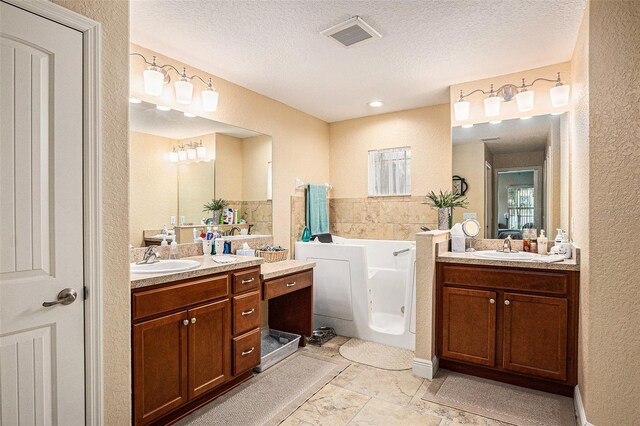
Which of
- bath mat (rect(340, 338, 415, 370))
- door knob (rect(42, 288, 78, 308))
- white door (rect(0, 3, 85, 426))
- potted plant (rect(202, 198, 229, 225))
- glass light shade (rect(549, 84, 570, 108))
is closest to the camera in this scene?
white door (rect(0, 3, 85, 426))

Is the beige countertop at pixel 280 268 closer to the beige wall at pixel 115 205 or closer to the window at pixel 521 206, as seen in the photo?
the beige wall at pixel 115 205

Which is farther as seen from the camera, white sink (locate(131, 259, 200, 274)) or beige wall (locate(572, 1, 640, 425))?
white sink (locate(131, 259, 200, 274))

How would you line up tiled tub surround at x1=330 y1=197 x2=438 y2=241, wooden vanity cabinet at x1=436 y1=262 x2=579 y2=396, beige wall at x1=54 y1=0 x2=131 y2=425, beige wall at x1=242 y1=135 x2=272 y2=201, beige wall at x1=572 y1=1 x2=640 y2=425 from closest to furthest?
beige wall at x1=54 y1=0 x2=131 y2=425, beige wall at x1=572 y1=1 x2=640 y2=425, wooden vanity cabinet at x1=436 y1=262 x2=579 y2=396, beige wall at x1=242 y1=135 x2=272 y2=201, tiled tub surround at x1=330 y1=197 x2=438 y2=241

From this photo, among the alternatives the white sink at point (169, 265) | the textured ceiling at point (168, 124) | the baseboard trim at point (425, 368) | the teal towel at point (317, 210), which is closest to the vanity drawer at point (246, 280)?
the white sink at point (169, 265)

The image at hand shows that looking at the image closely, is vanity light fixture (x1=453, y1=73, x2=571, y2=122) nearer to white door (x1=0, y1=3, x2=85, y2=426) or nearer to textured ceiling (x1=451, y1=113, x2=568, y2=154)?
textured ceiling (x1=451, y1=113, x2=568, y2=154)

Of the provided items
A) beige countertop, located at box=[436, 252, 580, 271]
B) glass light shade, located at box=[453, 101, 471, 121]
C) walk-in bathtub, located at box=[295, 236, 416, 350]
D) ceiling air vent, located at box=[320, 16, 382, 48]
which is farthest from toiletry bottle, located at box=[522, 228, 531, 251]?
ceiling air vent, located at box=[320, 16, 382, 48]

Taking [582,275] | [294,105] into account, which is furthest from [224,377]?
[294,105]

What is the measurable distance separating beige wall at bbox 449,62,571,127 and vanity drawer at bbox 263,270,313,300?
198 centimetres

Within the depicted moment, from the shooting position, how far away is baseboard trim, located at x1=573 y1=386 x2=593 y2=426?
2000 millimetres

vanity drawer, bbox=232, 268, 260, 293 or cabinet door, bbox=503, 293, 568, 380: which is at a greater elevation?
vanity drawer, bbox=232, 268, 260, 293

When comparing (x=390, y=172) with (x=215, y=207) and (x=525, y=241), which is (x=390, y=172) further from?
(x=215, y=207)

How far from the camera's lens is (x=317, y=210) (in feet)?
14.0

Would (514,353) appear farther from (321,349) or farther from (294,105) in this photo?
(294,105)

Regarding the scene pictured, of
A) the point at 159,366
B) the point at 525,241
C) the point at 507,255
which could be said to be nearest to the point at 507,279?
the point at 507,255
